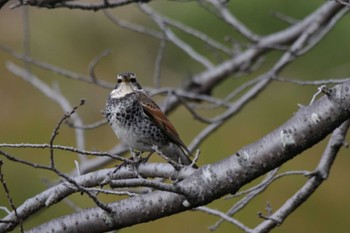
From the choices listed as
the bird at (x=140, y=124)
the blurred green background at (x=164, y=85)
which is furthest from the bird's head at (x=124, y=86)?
the blurred green background at (x=164, y=85)

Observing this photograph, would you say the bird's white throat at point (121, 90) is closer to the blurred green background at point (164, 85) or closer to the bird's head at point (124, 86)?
the bird's head at point (124, 86)

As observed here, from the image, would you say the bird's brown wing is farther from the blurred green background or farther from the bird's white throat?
the blurred green background

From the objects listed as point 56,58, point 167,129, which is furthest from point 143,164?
point 56,58

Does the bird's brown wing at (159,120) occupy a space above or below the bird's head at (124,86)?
below

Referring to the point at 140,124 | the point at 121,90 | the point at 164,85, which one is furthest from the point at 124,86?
the point at 164,85

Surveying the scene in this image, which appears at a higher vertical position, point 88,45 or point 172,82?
point 88,45

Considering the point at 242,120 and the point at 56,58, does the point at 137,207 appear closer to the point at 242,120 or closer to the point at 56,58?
the point at 242,120

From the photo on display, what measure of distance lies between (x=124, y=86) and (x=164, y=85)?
4.96m

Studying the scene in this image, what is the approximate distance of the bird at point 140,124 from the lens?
4309 millimetres

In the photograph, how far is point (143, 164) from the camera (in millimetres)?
3152

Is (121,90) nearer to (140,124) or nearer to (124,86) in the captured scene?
(124,86)

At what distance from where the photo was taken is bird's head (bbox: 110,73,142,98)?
14.6ft

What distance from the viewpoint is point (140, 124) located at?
4344 mm

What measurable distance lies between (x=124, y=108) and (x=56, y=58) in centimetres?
601
